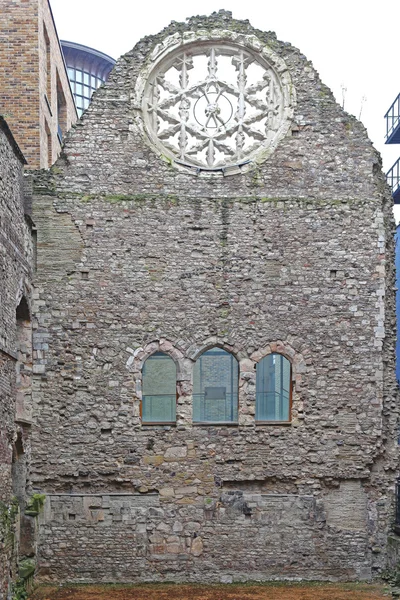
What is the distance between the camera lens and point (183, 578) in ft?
44.9

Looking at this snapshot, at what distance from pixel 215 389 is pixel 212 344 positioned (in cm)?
1032

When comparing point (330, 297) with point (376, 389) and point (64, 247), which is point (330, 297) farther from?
point (64, 247)

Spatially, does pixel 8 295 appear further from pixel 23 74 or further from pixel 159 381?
pixel 159 381

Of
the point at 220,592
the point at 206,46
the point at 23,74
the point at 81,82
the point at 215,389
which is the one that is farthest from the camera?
the point at 81,82

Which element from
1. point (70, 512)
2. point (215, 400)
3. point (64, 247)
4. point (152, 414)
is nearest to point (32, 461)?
point (70, 512)

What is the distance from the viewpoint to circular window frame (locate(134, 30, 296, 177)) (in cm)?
1478

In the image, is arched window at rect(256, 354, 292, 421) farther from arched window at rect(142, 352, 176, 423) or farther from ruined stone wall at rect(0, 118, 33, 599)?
ruined stone wall at rect(0, 118, 33, 599)

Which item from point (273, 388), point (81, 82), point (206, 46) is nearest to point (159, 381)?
point (273, 388)

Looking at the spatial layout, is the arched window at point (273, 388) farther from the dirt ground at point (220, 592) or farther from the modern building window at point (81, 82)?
the modern building window at point (81, 82)

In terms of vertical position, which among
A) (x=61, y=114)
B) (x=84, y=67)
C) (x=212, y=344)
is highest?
(x=84, y=67)

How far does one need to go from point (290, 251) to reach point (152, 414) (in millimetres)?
9099

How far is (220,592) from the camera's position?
13.1 meters

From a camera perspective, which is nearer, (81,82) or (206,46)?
(206,46)

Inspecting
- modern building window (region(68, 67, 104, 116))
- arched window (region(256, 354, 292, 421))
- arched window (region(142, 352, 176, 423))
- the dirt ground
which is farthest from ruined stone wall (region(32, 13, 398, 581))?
modern building window (region(68, 67, 104, 116))
